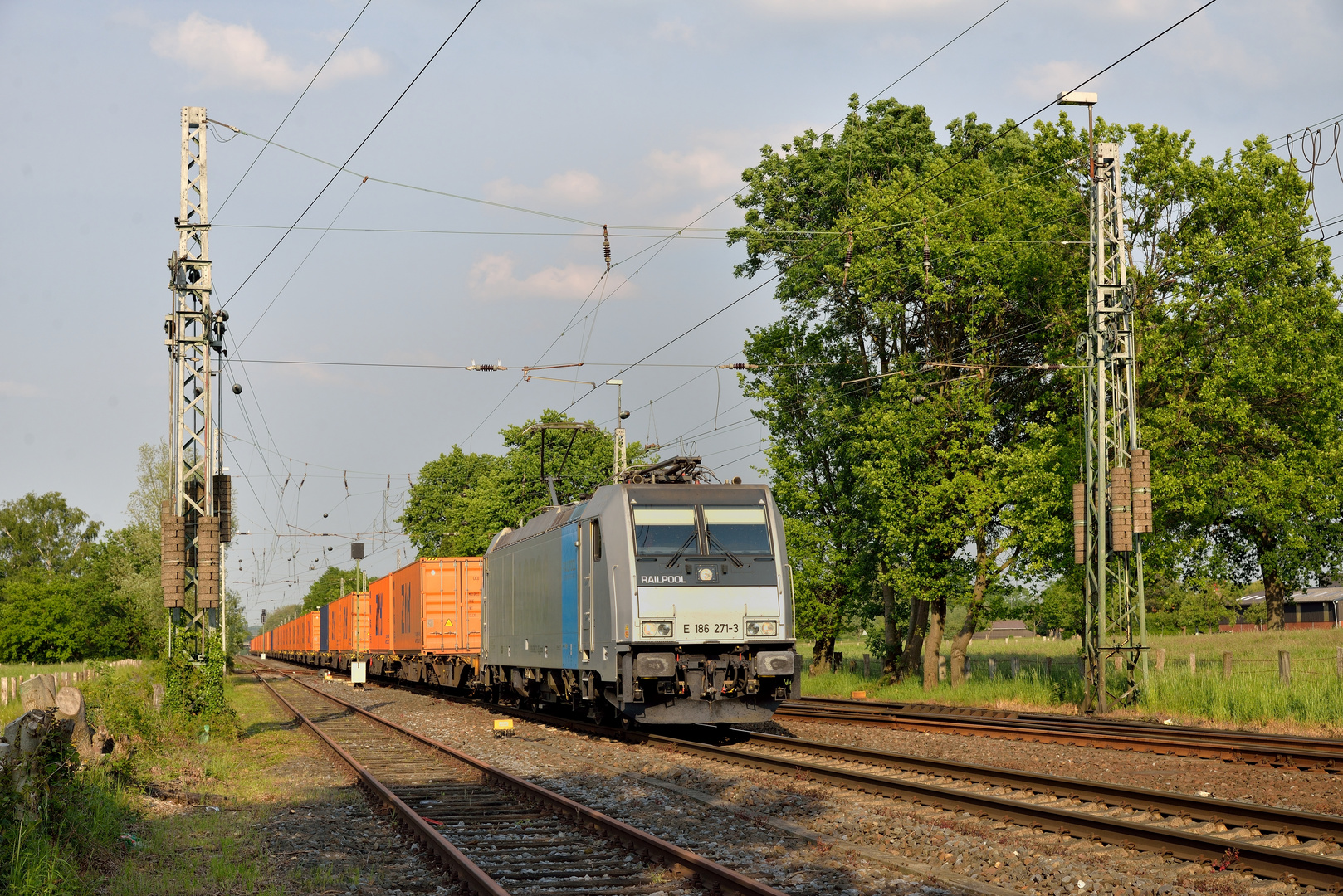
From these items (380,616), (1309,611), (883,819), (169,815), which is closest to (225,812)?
(169,815)

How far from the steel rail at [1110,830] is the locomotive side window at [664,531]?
13.2 feet

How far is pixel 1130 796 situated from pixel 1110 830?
4.91ft

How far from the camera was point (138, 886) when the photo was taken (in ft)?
27.7

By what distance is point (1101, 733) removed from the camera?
17.0 m

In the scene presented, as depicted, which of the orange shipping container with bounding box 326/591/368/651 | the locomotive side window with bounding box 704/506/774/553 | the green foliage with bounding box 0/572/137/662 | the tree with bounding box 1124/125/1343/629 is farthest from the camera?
the green foliage with bounding box 0/572/137/662

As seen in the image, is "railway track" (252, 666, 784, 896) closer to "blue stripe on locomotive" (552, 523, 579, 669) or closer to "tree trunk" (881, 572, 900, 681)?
"blue stripe on locomotive" (552, 523, 579, 669)

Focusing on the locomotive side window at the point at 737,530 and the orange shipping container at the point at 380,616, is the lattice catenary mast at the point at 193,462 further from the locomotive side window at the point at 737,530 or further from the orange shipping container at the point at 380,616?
the orange shipping container at the point at 380,616

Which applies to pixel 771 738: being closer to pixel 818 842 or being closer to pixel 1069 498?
pixel 818 842

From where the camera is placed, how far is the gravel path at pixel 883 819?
814 centimetres

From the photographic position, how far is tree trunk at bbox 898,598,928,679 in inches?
1271

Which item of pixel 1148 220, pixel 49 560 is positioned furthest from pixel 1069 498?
pixel 49 560

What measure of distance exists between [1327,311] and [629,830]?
84.1 feet

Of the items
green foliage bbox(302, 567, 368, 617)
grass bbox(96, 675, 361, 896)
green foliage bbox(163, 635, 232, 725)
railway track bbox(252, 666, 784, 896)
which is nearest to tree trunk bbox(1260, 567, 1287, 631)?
grass bbox(96, 675, 361, 896)

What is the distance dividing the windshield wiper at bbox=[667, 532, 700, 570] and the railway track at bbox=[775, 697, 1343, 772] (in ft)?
16.9
